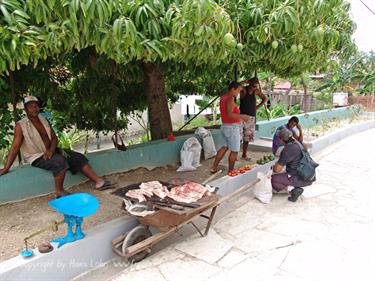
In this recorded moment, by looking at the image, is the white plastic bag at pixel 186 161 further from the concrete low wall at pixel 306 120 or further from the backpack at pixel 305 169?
the concrete low wall at pixel 306 120

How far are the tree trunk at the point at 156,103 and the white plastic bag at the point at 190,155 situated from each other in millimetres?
827

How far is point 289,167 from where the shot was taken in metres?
4.93

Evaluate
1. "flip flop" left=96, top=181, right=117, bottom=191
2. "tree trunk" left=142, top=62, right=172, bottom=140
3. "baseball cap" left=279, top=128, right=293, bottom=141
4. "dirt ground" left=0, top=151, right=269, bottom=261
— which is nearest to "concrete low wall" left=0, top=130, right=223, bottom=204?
"dirt ground" left=0, top=151, right=269, bottom=261

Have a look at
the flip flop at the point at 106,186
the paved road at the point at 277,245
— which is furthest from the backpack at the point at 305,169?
the flip flop at the point at 106,186

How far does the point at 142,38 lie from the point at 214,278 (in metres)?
2.32

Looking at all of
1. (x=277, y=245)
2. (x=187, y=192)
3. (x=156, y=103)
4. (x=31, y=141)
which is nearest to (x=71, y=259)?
(x=187, y=192)

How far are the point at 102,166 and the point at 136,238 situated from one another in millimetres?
2166

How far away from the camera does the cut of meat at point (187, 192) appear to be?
328cm

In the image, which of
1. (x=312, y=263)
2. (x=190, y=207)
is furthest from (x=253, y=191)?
(x=190, y=207)

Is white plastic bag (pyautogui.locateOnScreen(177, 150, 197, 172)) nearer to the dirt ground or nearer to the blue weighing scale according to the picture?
the dirt ground

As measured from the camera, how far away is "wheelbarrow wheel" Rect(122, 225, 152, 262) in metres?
3.18

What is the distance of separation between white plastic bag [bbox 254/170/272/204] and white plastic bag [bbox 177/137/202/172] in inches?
54.9

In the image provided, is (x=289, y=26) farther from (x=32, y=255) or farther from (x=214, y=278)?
(x=32, y=255)

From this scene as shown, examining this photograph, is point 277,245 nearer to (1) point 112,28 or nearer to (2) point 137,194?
(2) point 137,194
